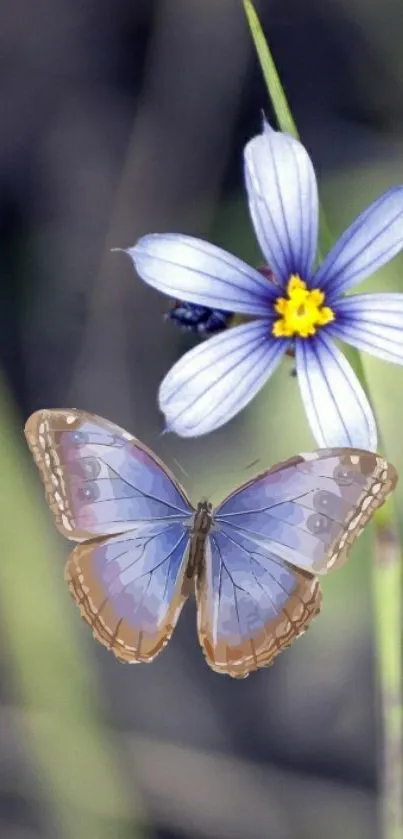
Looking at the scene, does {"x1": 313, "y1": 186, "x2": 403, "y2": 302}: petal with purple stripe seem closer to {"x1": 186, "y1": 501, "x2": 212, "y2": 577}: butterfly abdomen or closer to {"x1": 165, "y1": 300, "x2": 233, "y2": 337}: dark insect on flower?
{"x1": 165, "y1": 300, "x2": 233, "y2": 337}: dark insect on flower

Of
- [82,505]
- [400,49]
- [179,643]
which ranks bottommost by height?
[179,643]

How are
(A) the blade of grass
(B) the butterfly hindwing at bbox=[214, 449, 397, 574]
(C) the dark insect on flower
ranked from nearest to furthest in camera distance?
1. (B) the butterfly hindwing at bbox=[214, 449, 397, 574]
2. (C) the dark insect on flower
3. (A) the blade of grass

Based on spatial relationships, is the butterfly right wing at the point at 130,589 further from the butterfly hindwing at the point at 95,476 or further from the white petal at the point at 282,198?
the white petal at the point at 282,198

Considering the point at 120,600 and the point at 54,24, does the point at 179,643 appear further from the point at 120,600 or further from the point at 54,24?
the point at 54,24

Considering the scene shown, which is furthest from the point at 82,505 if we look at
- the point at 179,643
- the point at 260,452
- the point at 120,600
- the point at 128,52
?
the point at 128,52

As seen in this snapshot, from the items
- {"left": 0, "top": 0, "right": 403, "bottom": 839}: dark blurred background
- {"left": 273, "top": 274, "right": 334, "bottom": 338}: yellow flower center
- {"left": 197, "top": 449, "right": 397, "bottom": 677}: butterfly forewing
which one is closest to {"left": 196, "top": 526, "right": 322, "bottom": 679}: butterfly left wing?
{"left": 197, "top": 449, "right": 397, "bottom": 677}: butterfly forewing

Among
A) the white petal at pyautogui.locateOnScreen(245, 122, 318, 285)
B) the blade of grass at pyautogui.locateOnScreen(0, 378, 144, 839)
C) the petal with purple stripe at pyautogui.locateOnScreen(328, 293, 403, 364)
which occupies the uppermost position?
the white petal at pyautogui.locateOnScreen(245, 122, 318, 285)

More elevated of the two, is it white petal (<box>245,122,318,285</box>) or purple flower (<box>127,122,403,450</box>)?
white petal (<box>245,122,318,285</box>)
